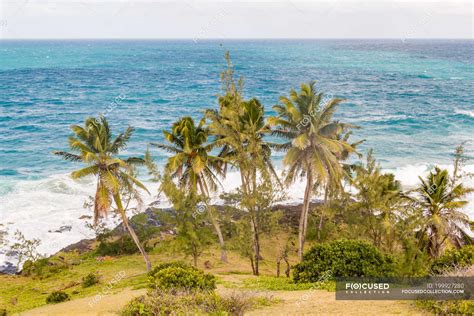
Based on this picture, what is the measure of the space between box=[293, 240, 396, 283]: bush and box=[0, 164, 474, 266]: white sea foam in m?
13.7

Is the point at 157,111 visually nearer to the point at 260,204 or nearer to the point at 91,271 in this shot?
the point at 91,271

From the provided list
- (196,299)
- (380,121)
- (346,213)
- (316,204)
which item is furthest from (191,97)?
(196,299)

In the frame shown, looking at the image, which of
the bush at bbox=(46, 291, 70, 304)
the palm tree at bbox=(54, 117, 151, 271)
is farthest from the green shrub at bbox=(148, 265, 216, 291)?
the palm tree at bbox=(54, 117, 151, 271)

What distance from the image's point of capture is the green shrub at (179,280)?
17.5 metres

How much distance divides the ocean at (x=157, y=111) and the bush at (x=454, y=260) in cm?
2001

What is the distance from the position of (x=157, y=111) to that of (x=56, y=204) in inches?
1636

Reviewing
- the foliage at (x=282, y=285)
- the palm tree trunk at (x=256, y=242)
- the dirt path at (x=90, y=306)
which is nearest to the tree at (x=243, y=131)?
the palm tree trunk at (x=256, y=242)

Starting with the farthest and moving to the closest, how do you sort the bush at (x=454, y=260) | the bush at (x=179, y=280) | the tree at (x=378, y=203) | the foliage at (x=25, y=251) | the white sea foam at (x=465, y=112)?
1. the white sea foam at (x=465, y=112)
2. the foliage at (x=25, y=251)
3. the tree at (x=378, y=203)
4. the bush at (x=454, y=260)
5. the bush at (x=179, y=280)

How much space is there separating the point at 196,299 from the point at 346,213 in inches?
614

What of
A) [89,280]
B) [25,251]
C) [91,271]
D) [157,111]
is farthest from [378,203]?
[157,111]

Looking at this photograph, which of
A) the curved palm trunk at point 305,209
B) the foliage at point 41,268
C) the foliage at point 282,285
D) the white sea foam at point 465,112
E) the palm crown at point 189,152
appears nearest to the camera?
the foliage at point 282,285

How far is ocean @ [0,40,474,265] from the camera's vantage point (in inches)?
1634

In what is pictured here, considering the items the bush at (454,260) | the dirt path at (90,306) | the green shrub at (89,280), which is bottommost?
the green shrub at (89,280)

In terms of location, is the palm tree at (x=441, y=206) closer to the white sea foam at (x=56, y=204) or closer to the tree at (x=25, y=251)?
the white sea foam at (x=56, y=204)
